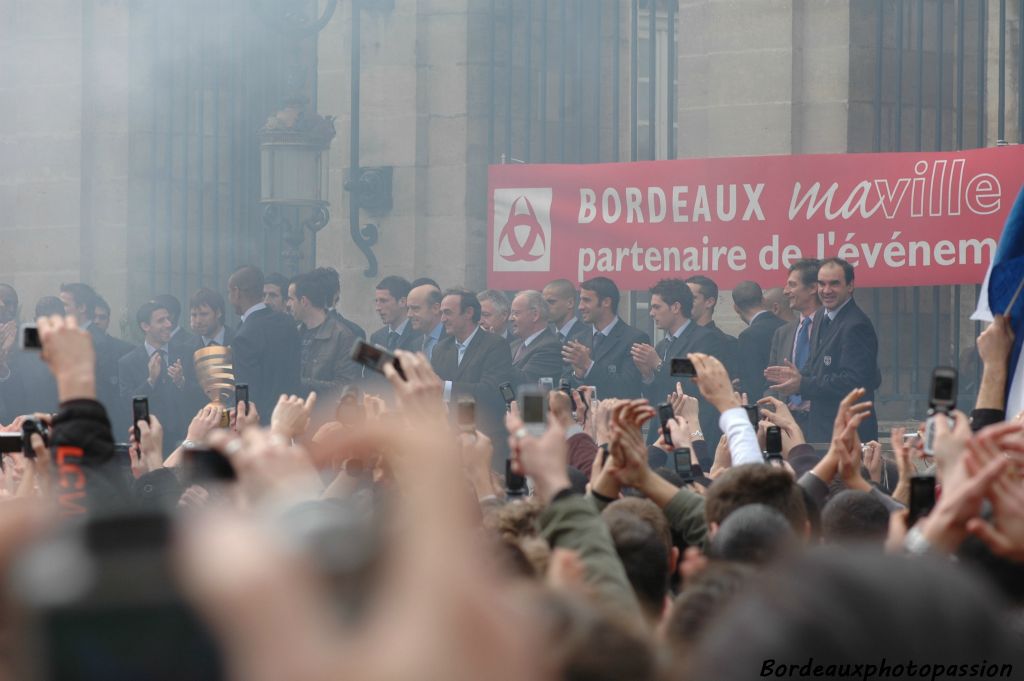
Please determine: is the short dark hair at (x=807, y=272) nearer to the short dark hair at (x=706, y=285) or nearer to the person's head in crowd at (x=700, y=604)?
the short dark hair at (x=706, y=285)

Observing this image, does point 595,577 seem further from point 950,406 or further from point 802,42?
point 802,42

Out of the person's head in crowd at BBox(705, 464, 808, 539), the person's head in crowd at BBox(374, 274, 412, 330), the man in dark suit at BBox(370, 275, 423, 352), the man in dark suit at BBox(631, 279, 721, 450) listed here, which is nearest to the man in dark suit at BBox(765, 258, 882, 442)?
the man in dark suit at BBox(631, 279, 721, 450)

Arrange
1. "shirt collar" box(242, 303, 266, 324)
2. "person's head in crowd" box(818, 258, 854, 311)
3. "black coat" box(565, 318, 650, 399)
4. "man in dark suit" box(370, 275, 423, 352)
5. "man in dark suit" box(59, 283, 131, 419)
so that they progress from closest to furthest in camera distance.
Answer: "person's head in crowd" box(818, 258, 854, 311)
"black coat" box(565, 318, 650, 399)
"shirt collar" box(242, 303, 266, 324)
"man in dark suit" box(370, 275, 423, 352)
"man in dark suit" box(59, 283, 131, 419)

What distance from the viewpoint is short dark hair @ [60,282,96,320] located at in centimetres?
1147

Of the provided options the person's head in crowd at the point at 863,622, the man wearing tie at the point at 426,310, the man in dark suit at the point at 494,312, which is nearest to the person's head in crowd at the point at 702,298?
the man in dark suit at the point at 494,312

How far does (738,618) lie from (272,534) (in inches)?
15.8

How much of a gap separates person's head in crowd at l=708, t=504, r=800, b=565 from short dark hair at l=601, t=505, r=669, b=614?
0.11 meters

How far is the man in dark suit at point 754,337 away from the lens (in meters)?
9.38

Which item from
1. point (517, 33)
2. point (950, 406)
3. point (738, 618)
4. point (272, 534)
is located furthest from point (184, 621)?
point (517, 33)

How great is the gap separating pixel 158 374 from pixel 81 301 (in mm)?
1115

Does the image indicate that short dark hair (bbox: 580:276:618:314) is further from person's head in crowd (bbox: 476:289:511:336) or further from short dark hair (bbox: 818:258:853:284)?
short dark hair (bbox: 818:258:853:284)

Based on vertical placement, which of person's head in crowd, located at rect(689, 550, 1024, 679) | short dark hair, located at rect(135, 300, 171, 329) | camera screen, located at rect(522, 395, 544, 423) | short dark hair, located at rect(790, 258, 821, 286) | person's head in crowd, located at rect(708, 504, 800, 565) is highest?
short dark hair, located at rect(790, 258, 821, 286)

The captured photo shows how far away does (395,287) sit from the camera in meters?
10.7

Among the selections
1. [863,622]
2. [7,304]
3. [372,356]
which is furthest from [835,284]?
[863,622]
